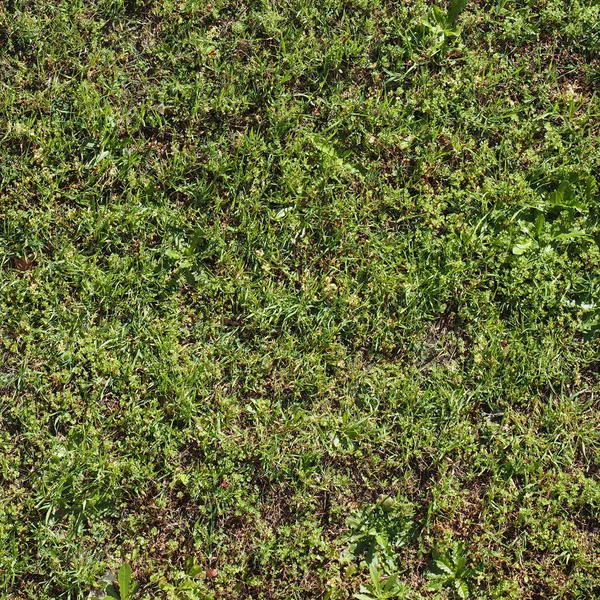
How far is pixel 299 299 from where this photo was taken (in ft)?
13.8

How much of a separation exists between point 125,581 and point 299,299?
5.32ft

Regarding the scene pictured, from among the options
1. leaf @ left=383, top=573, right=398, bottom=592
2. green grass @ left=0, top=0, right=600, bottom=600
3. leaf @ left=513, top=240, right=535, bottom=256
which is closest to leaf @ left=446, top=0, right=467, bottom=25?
green grass @ left=0, top=0, right=600, bottom=600

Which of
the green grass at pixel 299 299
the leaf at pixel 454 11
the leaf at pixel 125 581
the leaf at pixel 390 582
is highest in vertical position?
the leaf at pixel 454 11

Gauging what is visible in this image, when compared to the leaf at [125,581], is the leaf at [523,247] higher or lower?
higher

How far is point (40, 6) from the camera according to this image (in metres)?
4.35

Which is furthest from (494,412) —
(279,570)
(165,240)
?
(165,240)

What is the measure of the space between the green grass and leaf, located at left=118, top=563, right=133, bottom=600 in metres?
0.01

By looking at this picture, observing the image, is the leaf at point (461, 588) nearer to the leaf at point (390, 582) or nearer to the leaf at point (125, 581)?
the leaf at point (390, 582)

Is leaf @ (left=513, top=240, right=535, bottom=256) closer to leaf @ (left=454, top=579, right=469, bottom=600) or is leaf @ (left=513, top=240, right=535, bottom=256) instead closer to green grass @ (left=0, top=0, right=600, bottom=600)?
green grass @ (left=0, top=0, right=600, bottom=600)

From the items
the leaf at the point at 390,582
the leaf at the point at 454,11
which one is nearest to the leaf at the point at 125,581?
the leaf at the point at 390,582

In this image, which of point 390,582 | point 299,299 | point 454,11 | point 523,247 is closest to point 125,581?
point 390,582

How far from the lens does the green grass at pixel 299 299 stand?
4.01 m

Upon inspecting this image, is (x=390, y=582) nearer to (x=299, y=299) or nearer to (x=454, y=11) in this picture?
(x=299, y=299)

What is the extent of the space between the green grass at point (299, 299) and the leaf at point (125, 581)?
0.01 m
